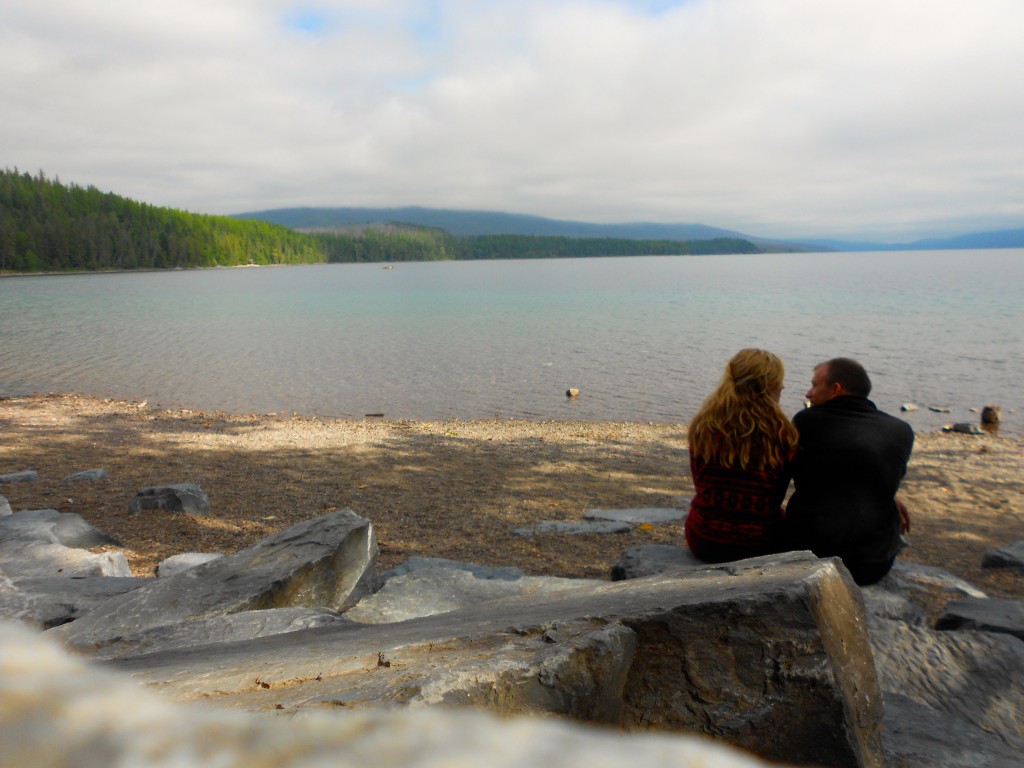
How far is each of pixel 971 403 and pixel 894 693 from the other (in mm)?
22616

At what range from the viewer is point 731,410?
5.04m

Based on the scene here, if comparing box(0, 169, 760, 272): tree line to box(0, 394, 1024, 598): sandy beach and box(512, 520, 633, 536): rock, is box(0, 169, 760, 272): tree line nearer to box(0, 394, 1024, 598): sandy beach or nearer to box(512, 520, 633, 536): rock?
box(0, 394, 1024, 598): sandy beach

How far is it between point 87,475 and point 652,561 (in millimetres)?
8344

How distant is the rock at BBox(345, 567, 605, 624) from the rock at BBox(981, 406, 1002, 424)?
63.7 feet

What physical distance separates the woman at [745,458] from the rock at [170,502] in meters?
5.97

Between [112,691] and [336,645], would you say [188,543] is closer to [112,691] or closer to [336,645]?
[336,645]

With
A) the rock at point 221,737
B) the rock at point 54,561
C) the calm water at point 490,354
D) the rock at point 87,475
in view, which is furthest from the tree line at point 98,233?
the rock at point 221,737

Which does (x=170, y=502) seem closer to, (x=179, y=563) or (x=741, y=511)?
(x=179, y=563)

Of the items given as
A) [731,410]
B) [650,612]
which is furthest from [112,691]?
[731,410]

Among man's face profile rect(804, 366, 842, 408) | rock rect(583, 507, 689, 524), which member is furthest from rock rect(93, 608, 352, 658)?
rock rect(583, 507, 689, 524)

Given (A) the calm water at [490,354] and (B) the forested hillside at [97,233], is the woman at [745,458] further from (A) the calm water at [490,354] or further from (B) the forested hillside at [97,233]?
(B) the forested hillside at [97,233]

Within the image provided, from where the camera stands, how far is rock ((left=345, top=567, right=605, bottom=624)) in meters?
4.83

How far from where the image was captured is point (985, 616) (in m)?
5.06

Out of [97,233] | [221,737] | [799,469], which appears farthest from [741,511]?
[97,233]
